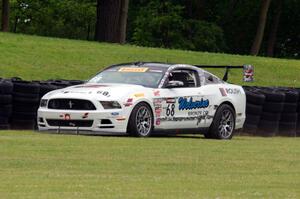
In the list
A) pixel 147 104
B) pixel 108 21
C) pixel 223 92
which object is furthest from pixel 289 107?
pixel 108 21

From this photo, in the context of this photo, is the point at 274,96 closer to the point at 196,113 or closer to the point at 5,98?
the point at 196,113

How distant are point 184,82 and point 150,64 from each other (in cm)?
68

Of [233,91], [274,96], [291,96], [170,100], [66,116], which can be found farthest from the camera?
[291,96]

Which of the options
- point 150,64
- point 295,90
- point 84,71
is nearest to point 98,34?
point 84,71

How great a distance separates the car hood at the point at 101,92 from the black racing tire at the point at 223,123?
1989 mm

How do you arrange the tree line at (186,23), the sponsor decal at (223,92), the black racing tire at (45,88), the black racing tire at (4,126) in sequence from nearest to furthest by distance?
the black racing tire at (4,126)
the black racing tire at (45,88)
the sponsor decal at (223,92)
the tree line at (186,23)

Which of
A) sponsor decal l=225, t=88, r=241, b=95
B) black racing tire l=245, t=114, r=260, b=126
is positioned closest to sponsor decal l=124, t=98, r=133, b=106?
sponsor decal l=225, t=88, r=241, b=95

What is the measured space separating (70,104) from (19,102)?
174 cm

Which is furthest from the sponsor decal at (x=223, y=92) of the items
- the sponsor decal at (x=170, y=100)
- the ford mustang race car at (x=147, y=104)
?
the sponsor decal at (x=170, y=100)

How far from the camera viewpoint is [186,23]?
2520 inches

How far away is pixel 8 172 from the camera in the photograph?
36.2 feet

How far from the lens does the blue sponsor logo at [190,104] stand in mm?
17906

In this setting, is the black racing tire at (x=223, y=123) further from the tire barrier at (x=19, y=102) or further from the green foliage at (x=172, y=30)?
the green foliage at (x=172, y=30)

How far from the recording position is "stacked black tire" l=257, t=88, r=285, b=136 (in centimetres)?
2144
